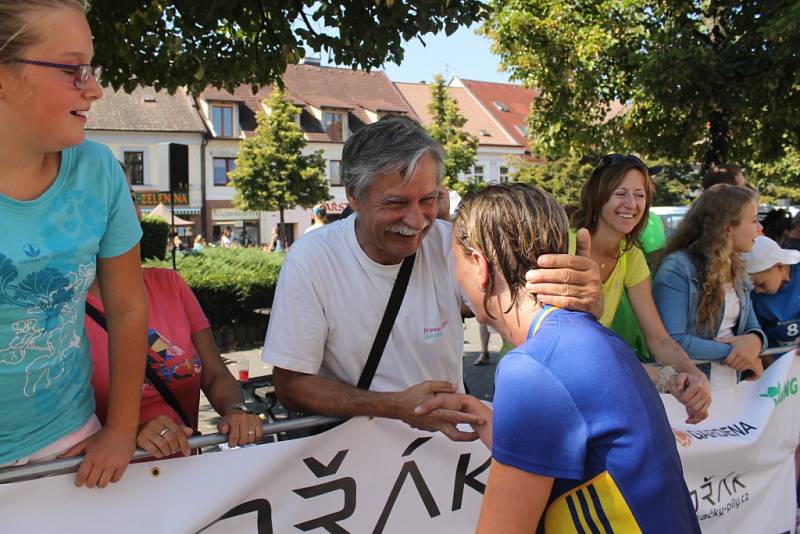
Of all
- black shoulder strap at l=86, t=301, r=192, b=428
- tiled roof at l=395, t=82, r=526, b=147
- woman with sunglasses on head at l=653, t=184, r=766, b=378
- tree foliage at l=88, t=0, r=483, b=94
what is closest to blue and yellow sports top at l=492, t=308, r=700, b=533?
black shoulder strap at l=86, t=301, r=192, b=428

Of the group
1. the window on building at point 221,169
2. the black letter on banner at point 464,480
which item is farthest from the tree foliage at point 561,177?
the black letter on banner at point 464,480

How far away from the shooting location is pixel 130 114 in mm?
39031

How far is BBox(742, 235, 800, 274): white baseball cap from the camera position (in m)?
4.23

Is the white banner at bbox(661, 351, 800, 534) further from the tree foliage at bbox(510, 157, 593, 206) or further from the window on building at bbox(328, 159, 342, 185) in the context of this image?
the window on building at bbox(328, 159, 342, 185)

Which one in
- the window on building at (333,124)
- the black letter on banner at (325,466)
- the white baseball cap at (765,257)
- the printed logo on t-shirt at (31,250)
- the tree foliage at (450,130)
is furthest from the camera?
the window on building at (333,124)

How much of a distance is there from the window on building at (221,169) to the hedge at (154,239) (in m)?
23.7

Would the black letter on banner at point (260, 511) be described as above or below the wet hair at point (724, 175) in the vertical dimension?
below

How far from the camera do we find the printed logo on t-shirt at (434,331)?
2.58 metres

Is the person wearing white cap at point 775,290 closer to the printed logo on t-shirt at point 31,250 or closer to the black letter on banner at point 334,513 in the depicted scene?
the black letter on banner at point 334,513

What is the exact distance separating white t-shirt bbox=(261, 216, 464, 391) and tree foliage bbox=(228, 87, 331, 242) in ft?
107

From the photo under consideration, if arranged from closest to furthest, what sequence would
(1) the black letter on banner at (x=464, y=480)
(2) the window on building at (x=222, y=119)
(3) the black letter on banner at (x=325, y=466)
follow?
(3) the black letter on banner at (x=325, y=466) → (1) the black letter on banner at (x=464, y=480) → (2) the window on building at (x=222, y=119)

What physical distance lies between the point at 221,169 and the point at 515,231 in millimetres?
41585

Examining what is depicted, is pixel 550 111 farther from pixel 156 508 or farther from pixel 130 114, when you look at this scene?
pixel 130 114

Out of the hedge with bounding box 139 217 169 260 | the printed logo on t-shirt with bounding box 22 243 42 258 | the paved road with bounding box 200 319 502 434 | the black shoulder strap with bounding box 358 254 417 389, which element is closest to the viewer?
the printed logo on t-shirt with bounding box 22 243 42 258
